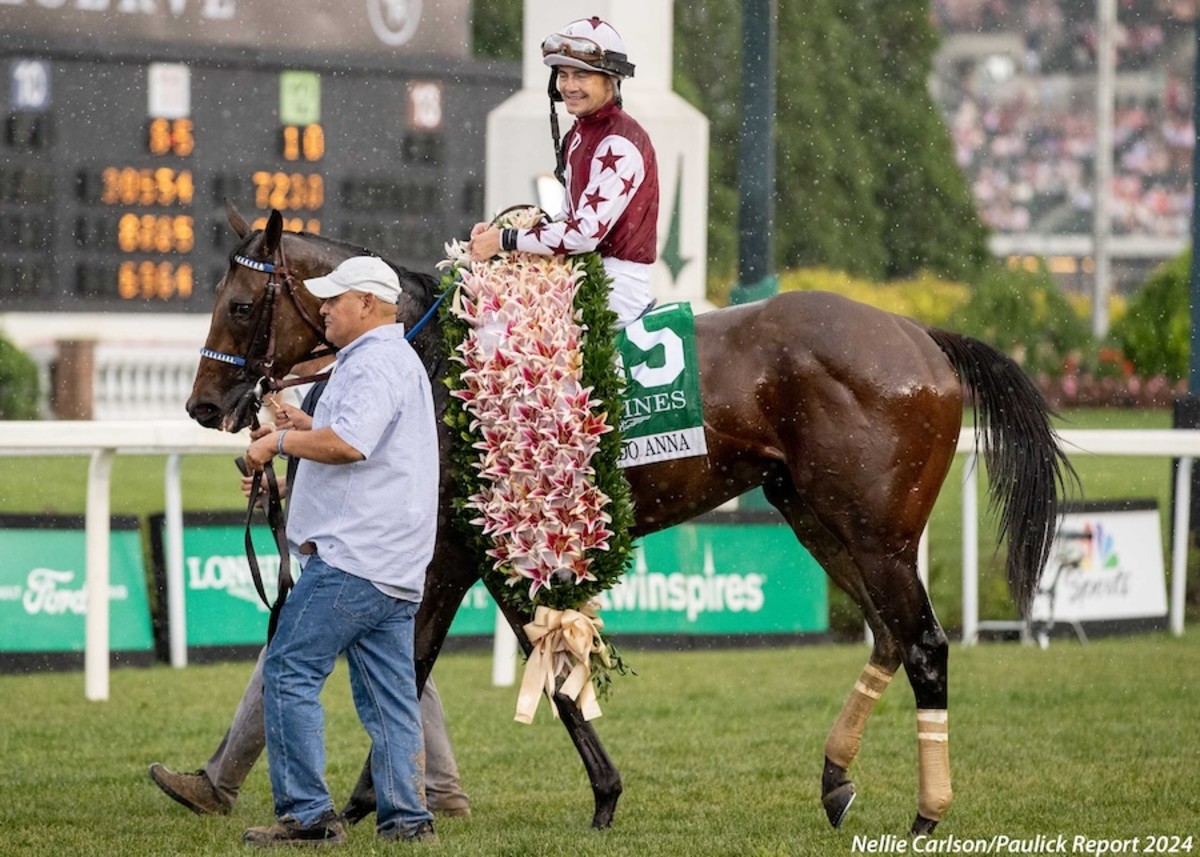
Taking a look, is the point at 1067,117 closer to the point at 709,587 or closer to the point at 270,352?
the point at 709,587

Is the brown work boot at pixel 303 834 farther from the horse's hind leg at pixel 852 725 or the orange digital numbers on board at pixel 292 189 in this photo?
the orange digital numbers on board at pixel 292 189

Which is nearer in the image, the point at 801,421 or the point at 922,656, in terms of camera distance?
the point at 922,656

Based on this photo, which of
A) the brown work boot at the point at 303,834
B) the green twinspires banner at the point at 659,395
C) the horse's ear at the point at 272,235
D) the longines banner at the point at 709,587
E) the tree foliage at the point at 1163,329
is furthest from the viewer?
the tree foliage at the point at 1163,329

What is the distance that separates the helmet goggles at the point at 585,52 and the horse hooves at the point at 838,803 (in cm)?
211

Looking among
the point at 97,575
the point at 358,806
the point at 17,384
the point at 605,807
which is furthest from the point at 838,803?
the point at 17,384

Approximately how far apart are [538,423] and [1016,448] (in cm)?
148

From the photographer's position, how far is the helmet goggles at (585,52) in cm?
530

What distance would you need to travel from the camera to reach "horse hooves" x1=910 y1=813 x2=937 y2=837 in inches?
204

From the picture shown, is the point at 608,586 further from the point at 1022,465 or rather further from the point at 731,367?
the point at 1022,465

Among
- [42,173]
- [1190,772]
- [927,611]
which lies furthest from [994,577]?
[42,173]

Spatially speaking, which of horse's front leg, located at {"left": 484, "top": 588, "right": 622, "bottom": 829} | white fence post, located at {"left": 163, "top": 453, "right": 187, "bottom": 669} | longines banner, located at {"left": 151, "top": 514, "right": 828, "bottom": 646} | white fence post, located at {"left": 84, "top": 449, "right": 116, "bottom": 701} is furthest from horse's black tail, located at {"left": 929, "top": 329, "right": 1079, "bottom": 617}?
white fence post, located at {"left": 163, "top": 453, "right": 187, "bottom": 669}

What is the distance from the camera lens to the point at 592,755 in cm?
536

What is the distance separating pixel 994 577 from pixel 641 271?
5407 millimetres

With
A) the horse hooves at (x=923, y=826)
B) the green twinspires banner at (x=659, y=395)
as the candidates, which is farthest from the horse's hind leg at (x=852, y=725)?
the green twinspires banner at (x=659, y=395)
